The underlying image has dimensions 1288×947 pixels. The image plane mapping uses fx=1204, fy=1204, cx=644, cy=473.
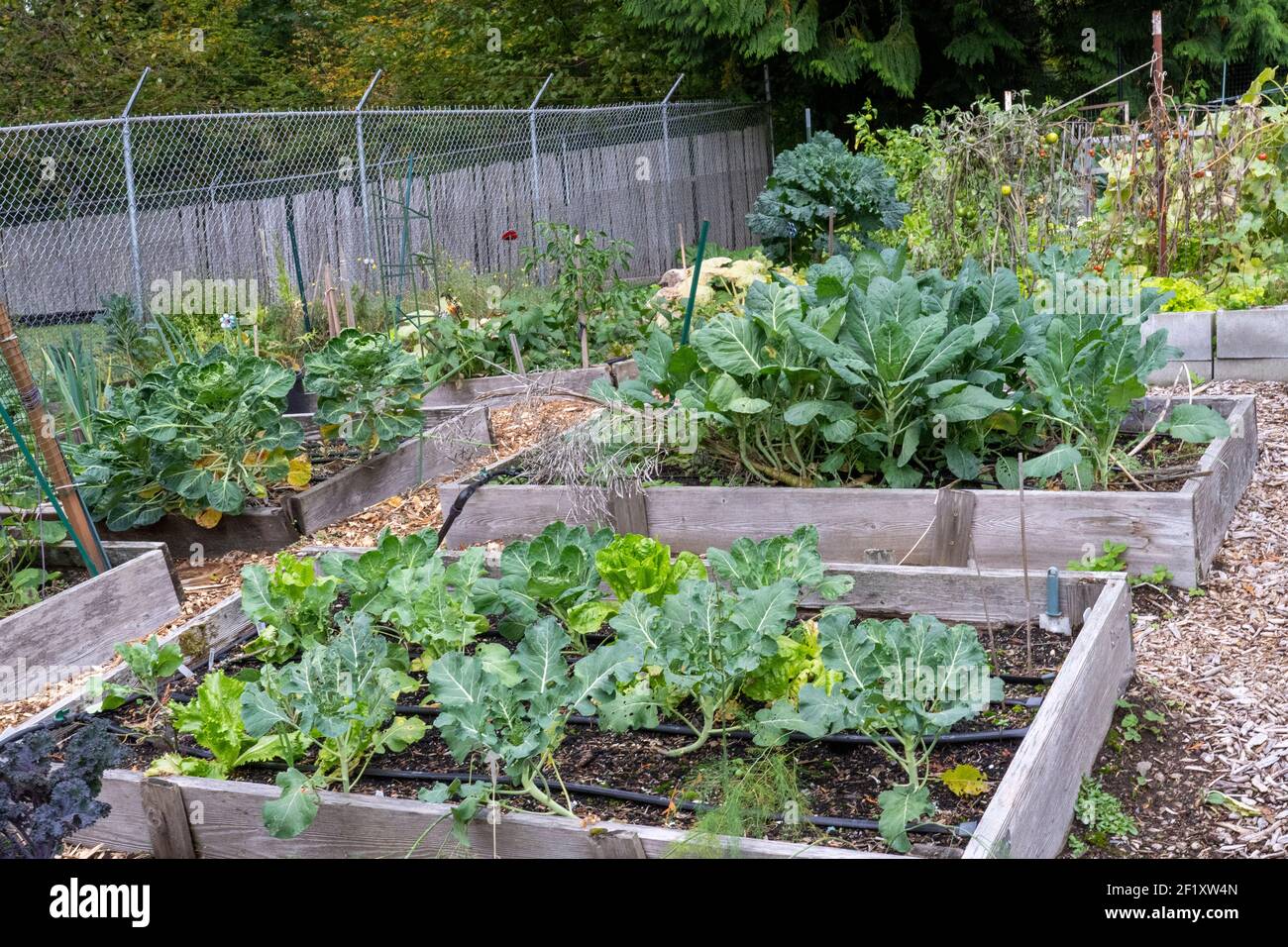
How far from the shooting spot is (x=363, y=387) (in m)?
5.51

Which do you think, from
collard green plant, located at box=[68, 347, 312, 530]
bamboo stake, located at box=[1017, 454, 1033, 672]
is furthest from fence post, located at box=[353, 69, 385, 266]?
bamboo stake, located at box=[1017, 454, 1033, 672]

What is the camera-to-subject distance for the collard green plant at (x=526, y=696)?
2488mm

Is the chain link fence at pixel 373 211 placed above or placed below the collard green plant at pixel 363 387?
above

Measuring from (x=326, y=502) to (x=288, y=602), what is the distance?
→ 1.96 meters

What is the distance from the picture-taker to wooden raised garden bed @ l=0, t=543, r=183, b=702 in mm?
3867

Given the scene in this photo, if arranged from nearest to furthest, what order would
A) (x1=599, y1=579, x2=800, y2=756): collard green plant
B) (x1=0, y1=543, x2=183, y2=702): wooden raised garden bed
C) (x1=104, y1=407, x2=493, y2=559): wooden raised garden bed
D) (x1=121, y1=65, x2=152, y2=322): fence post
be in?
1. (x1=599, y1=579, x2=800, y2=756): collard green plant
2. (x1=0, y1=543, x2=183, y2=702): wooden raised garden bed
3. (x1=104, y1=407, x2=493, y2=559): wooden raised garden bed
4. (x1=121, y1=65, x2=152, y2=322): fence post

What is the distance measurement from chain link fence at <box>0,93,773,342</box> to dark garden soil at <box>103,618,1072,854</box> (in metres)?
5.37

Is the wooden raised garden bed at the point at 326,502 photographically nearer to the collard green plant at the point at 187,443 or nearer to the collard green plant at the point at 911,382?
the collard green plant at the point at 187,443

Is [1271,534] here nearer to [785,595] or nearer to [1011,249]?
[785,595]

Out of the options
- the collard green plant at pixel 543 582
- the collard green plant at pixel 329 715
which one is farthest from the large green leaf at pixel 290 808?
the collard green plant at pixel 543 582

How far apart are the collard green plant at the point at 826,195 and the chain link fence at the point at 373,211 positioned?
194cm

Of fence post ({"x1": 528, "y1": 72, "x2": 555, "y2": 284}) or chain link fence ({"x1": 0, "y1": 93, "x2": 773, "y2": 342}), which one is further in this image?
fence post ({"x1": 528, "y1": 72, "x2": 555, "y2": 284})

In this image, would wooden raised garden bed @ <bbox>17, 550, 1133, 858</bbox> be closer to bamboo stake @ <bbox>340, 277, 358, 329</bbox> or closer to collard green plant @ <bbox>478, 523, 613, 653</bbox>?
collard green plant @ <bbox>478, 523, 613, 653</bbox>

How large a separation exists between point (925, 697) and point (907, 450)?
1.81 meters
